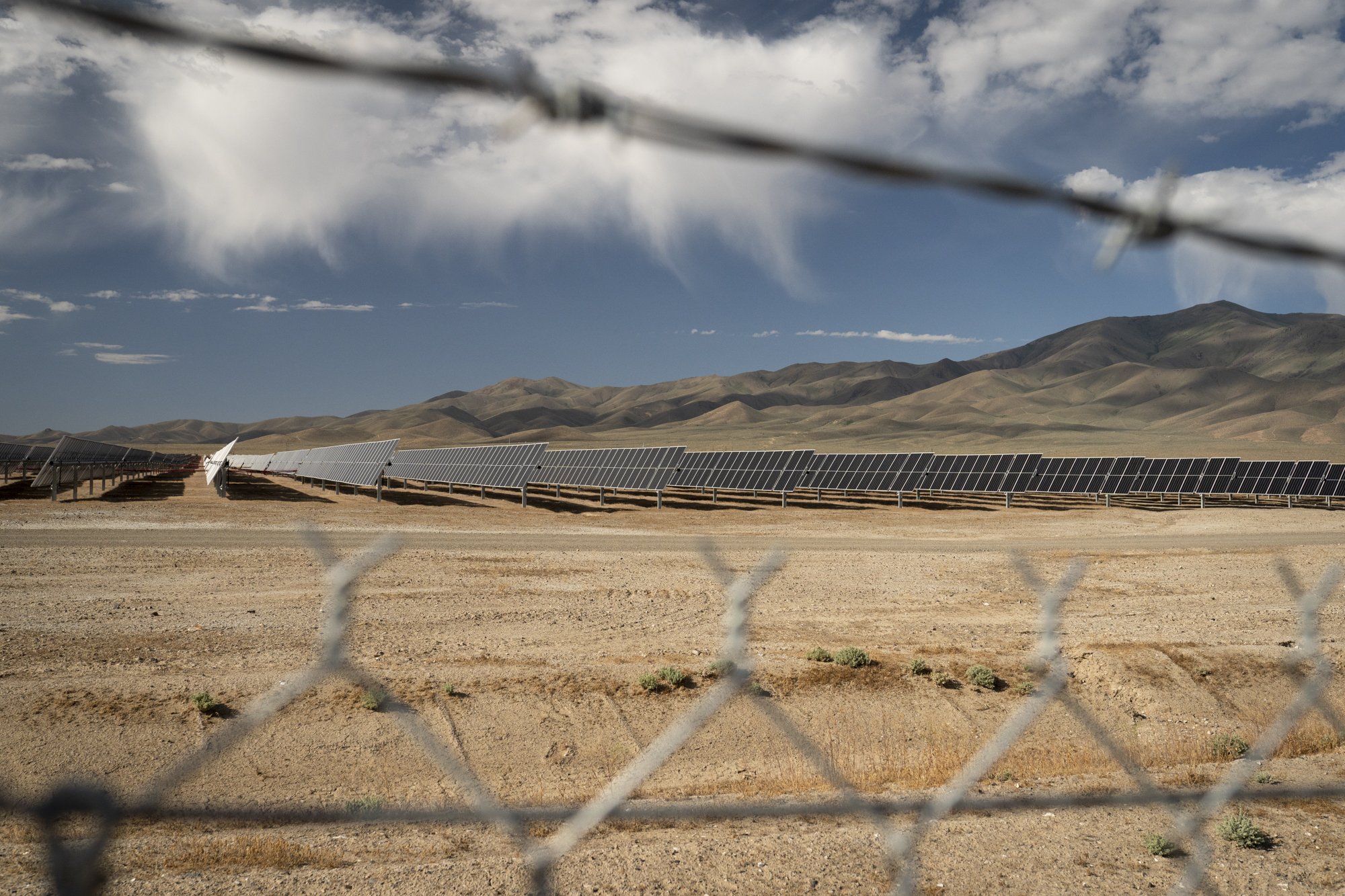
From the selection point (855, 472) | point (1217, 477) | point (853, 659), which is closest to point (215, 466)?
point (855, 472)

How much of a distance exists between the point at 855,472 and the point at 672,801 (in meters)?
37.5

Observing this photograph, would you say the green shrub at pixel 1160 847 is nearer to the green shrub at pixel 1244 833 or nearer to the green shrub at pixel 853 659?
the green shrub at pixel 1244 833

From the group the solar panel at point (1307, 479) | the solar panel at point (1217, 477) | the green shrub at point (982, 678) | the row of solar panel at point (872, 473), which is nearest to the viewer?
the green shrub at point (982, 678)

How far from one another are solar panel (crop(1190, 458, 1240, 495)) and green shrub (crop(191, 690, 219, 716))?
41.2m

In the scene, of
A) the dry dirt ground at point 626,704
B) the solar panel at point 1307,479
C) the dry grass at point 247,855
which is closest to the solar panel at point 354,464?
the dry dirt ground at point 626,704

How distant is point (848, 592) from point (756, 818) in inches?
383

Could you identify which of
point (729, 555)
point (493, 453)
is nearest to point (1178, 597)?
point (729, 555)

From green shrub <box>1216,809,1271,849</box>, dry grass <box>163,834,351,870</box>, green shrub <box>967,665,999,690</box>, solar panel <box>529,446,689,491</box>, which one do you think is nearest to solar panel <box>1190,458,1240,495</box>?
solar panel <box>529,446,689,491</box>

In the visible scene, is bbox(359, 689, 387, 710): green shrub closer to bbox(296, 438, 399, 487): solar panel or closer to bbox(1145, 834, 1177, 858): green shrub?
bbox(1145, 834, 1177, 858): green shrub

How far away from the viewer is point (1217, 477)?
130 ft

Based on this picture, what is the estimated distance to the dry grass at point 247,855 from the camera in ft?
15.4

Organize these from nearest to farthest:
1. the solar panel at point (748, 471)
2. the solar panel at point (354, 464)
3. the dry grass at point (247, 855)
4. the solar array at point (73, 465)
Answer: the dry grass at point (247, 855) → the solar array at point (73, 465) → the solar panel at point (354, 464) → the solar panel at point (748, 471)

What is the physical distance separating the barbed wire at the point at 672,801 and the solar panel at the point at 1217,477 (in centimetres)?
3501

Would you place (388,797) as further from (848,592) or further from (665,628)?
(848,592)
